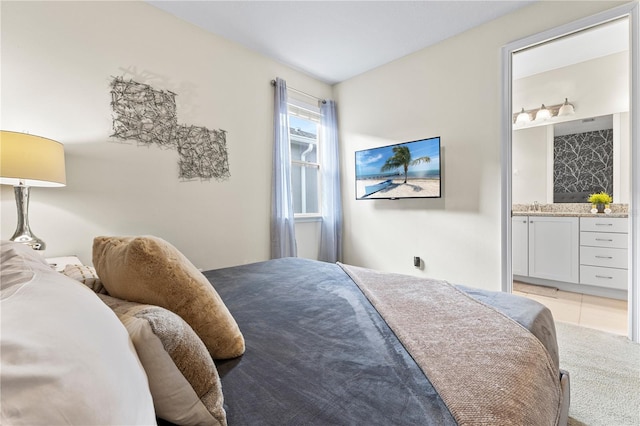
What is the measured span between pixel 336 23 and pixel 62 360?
316 centimetres

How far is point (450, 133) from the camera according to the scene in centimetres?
306

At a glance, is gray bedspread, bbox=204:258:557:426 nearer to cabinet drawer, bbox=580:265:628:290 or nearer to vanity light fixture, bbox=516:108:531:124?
cabinet drawer, bbox=580:265:628:290

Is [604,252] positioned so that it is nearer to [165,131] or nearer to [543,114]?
[543,114]

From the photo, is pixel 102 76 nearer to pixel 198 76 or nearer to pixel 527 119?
pixel 198 76

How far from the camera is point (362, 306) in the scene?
128 centimetres

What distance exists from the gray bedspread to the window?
2496 mm

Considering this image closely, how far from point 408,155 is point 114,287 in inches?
122

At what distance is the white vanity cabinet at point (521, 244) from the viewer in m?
3.62

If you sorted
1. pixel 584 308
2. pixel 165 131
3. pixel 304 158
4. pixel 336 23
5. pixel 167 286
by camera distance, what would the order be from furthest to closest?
1. pixel 304 158
2. pixel 584 308
3. pixel 336 23
4. pixel 165 131
5. pixel 167 286

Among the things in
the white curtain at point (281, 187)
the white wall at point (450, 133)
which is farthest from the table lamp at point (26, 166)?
the white wall at point (450, 133)

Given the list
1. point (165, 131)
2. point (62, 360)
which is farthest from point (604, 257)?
point (165, 131)

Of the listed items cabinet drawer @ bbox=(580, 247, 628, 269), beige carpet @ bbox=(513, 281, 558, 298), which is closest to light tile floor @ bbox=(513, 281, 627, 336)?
beige carpet @ bbox=(513, 281, 558, 298)

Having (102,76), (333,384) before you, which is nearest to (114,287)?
(333,384)

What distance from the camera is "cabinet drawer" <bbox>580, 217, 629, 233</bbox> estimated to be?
296 cm
